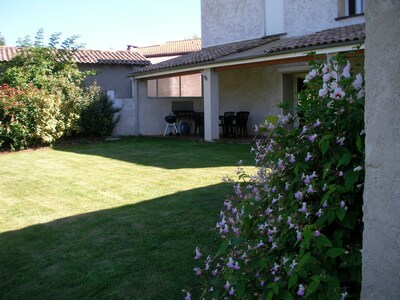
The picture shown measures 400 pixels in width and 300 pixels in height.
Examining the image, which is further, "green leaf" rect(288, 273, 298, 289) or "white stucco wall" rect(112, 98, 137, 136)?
"white stucco wall" rect(112, 98, 137, 136)

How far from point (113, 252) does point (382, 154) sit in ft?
11.7

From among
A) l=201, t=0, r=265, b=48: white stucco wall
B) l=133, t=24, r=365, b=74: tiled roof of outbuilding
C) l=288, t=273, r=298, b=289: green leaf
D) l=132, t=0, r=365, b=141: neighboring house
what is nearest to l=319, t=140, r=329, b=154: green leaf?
l=288, t=273, r=298, b=289: green leaf

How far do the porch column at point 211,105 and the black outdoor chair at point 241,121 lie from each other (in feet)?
5.26

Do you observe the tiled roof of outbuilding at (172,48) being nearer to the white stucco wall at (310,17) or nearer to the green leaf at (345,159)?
the white stucco wall at (310,17)

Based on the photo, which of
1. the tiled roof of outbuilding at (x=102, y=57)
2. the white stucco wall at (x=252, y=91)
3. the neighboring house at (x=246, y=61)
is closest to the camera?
the neighboring house at (x=246, y=61)

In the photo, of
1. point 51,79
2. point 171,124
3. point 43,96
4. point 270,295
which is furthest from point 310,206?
point 171,124

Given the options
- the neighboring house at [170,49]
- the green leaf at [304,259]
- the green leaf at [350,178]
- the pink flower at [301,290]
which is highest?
the neighboring house at [170,49]

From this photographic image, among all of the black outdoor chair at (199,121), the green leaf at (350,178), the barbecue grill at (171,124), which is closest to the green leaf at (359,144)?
the green leaf at (350,178)

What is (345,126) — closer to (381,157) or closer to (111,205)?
(381,157)

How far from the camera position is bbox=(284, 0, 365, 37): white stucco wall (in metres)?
14.8

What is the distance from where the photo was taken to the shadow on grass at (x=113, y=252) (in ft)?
13.4

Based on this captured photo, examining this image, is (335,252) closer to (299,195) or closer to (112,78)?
(299,195)

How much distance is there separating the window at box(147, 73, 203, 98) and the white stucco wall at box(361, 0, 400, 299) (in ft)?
61.9

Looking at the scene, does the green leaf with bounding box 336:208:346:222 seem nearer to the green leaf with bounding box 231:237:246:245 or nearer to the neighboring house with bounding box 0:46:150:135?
the green leaf with bounding box 231:237:246:245
